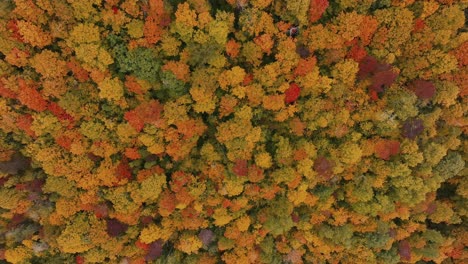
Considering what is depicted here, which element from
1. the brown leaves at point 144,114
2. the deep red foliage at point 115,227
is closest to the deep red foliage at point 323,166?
the brown leaves at point 144,114

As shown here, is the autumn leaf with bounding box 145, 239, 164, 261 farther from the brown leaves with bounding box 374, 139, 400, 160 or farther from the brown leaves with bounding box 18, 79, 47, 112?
the brown leaves with bounding box 374, 139, 400, 160

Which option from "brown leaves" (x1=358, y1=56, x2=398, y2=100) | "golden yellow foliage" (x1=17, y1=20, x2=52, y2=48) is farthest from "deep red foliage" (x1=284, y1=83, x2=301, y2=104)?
"golden yellow foliage" (x1=17, y1=20, x2=52, y2=48)

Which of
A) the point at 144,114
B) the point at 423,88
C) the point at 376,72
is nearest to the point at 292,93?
the point at 376,72

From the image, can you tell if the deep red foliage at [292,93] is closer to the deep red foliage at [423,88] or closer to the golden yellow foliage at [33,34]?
the deep red foliage at [423,88]

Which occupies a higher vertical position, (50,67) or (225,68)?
(225,68)

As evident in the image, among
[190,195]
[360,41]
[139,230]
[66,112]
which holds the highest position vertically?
[360,41]

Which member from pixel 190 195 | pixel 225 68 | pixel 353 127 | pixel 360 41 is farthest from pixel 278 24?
pixel 190 195

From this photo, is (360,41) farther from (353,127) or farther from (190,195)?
(190,195)
